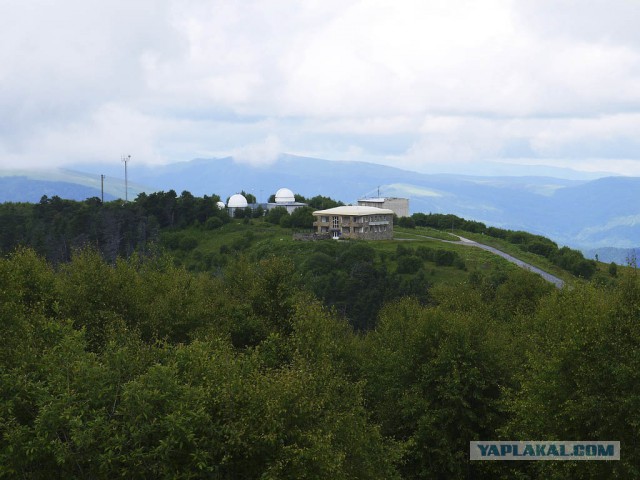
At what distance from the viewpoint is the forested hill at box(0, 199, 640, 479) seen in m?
23.9

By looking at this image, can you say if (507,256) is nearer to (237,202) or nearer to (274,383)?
(237,202)

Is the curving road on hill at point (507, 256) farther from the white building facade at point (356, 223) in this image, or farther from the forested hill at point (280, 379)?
the forested hill at point (280, 379)

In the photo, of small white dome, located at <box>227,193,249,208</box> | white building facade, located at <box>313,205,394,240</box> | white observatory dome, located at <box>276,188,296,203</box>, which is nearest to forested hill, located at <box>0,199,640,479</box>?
white building facade, located at <box>313,205,394,240</box>

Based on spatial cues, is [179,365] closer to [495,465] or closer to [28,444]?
[28,444]

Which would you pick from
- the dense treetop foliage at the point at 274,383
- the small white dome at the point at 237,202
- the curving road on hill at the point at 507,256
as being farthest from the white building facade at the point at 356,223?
the dense treetop foliage at the point at 274,383

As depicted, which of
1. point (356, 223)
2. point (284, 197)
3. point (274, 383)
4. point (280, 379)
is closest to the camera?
point (274, 383)

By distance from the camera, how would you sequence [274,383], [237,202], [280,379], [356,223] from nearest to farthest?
[274,383] < [280,379] < [356,223] < [237,202]

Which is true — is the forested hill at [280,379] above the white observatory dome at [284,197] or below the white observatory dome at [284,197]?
below

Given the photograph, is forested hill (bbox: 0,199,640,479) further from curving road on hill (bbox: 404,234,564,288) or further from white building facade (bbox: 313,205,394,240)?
white building facade (bbox: 313,205,394,240)

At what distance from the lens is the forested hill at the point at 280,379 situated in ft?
78.3

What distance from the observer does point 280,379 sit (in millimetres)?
25969

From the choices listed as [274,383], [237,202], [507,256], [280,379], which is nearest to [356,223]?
[507,256]

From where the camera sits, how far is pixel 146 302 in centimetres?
4703

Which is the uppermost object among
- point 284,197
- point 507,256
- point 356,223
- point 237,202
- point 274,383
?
point 284,197
